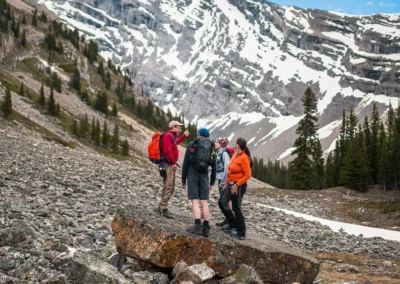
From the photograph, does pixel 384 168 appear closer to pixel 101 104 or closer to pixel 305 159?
pixel 305 159

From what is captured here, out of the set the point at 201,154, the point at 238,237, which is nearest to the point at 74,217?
the point at 201,154

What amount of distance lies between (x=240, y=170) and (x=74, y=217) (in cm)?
664

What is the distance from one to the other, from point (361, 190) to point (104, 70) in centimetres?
12654

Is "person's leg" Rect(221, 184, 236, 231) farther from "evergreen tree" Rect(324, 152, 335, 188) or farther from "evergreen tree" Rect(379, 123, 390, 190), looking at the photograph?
"evergreen tree" Rect(324, 152, 335, 188)

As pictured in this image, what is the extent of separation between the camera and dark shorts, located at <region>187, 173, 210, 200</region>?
11.0 meters

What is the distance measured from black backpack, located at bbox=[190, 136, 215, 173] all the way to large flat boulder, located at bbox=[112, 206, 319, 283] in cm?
168

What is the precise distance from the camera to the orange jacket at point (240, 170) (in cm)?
1138

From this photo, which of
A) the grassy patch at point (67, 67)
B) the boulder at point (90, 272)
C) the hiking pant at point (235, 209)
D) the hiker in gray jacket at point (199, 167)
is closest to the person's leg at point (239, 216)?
the hiking pant at point (235, 209)

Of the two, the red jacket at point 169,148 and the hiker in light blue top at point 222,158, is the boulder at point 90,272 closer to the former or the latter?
the red jacket at point 169,148

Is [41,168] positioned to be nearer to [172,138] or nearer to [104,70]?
[172,138]

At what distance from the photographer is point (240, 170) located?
11.5 meters

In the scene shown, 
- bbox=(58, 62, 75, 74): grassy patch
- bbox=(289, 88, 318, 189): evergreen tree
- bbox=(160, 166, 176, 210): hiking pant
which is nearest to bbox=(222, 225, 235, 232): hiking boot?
bbox=(160, 166, 176, 210): hiking pant

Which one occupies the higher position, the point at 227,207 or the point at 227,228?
the point at 227,207

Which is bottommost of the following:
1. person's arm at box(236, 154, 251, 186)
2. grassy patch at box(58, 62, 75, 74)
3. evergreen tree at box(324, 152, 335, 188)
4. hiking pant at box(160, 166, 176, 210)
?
evergreen tree at box(324, 152, 335, 188)
